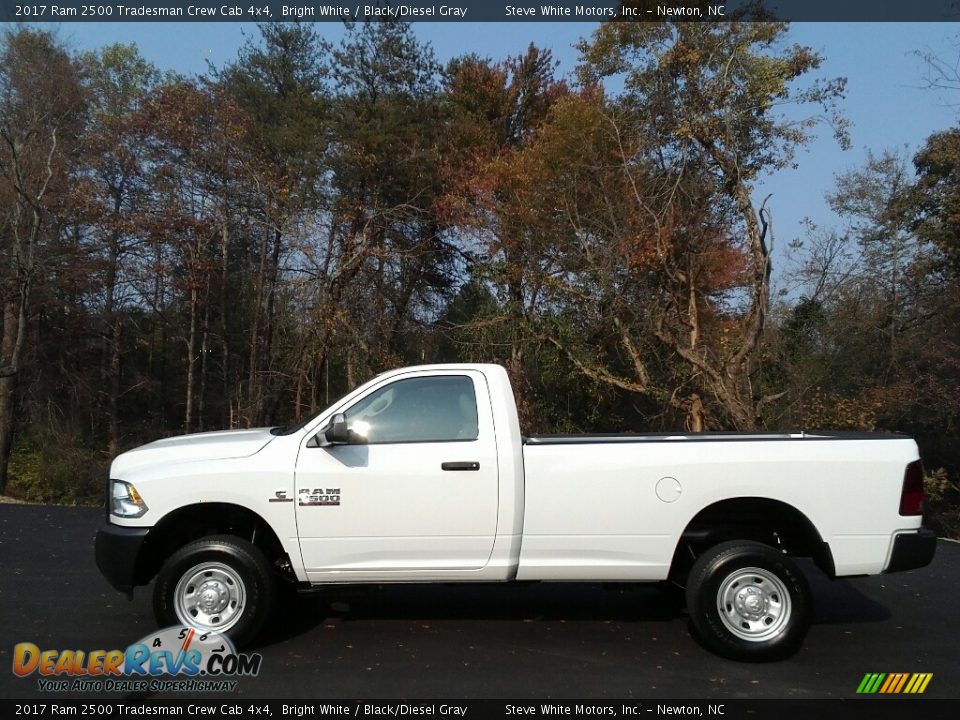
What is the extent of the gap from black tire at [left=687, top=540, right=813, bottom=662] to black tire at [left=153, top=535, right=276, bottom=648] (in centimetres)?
284

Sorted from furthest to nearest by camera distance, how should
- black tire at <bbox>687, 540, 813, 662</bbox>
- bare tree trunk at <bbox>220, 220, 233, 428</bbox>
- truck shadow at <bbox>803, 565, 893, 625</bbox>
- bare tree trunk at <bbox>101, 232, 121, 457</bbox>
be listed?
1. bare tree trunk at <bbox>101, 232, 121, 457</bbox>
2. bare tree trunk at <bbox>220, 220, 233, 428</bbox>
3. truck shadow at <bbox>803, 565, 893, 625</bbox>
4. black tire at <bbox>687, 540, 813, 662</bbox>

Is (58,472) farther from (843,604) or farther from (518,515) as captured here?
(843,604)

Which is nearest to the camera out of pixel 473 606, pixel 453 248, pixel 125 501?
pixel 125 501

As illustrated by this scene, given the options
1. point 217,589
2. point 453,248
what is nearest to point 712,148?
point 453,248

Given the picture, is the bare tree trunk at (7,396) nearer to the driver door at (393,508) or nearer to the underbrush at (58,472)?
the underbrush at (58,472)

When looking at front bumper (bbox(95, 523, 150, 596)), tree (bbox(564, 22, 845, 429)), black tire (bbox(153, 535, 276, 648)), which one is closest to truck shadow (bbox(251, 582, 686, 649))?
black tire (bbox(153, 535, 276, 648))

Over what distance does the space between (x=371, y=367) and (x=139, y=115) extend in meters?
12.2

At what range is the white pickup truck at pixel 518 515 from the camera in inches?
224

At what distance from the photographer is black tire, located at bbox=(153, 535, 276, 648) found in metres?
5.65

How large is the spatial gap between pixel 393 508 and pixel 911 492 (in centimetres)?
340

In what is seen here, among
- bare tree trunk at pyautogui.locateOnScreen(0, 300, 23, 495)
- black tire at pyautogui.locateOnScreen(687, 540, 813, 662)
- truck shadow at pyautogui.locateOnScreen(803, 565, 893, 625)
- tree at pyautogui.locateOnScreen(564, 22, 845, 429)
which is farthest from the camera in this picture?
bare tree trunk at pyautogui.locateOnScreen(0, 300, 23, 495)

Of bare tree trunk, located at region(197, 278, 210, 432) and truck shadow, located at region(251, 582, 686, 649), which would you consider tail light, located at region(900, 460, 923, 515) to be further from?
bare tree trunk, located at region(197, 278, 210, 432)

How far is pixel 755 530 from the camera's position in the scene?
611 centimetres

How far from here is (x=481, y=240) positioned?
23.4m
